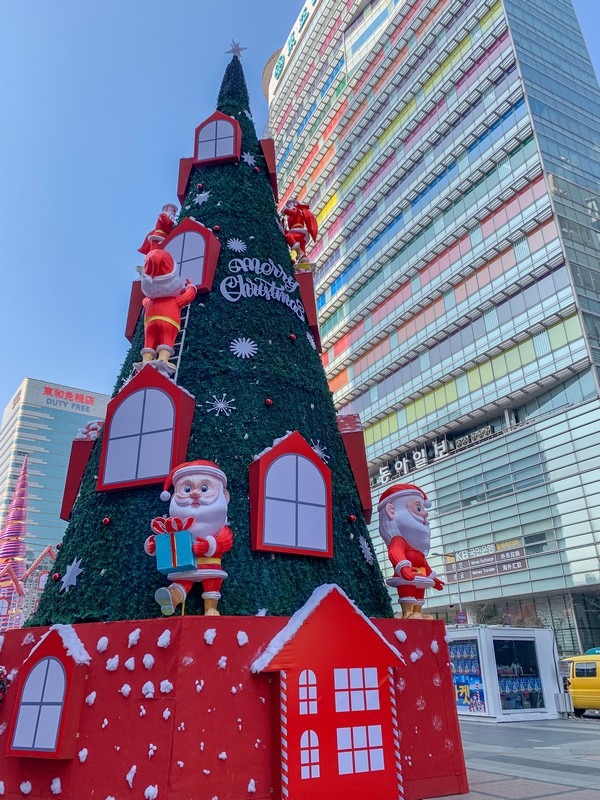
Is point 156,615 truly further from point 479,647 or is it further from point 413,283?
point 413,283

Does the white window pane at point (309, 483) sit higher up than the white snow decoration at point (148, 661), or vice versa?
the white window pane at point (309, 483)

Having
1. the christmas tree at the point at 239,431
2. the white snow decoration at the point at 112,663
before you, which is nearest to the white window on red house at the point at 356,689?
the christmas tree at the point at 239,431

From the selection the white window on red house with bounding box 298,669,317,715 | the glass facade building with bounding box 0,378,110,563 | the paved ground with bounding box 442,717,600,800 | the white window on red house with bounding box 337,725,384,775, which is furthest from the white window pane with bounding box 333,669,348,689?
the glass facade building with bounding box 0,378,110,563

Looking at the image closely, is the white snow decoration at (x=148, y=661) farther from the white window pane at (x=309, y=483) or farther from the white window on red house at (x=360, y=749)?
the white window pane at (x=309, y=483)

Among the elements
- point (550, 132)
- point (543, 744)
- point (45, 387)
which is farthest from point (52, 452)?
point (543, 744)

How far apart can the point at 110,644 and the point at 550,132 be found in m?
40.6

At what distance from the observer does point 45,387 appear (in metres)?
106

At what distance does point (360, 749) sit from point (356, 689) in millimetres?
690

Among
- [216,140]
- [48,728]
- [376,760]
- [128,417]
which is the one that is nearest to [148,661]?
[48,728]

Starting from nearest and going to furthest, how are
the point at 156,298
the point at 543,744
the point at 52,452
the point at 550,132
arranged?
1. the point at 156,298
2. the point at 543,744
3. the point at 550,132
4. the point at 52,452

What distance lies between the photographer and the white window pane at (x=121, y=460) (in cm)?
845

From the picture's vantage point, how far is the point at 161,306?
9156 mm

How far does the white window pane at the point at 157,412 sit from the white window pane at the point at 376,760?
5150 mm

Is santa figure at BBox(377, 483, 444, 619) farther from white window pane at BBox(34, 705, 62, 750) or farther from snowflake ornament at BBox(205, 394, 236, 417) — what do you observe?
white window pane at BBox(34, 705, 62, 750)
